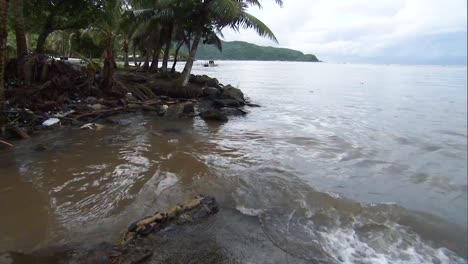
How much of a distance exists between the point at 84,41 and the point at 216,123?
40.4 m

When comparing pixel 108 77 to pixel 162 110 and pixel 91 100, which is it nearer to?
pixel 91 100

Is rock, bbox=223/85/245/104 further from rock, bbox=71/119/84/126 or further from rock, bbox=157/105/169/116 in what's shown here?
rock, bbox=71/119/84/126

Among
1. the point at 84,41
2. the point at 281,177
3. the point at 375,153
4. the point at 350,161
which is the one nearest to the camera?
the point at 281,177

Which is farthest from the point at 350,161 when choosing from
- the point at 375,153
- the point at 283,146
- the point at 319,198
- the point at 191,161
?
the point at 191,161

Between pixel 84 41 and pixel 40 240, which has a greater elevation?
pixel 84 41

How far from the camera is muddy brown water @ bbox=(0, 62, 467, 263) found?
4.44m

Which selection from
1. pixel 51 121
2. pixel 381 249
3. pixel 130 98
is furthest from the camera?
pixel 130 98

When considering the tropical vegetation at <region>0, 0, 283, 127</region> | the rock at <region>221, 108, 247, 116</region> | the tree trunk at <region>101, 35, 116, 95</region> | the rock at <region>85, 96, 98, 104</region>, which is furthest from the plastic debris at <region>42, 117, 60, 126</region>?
the rock at <region>221, 108, 247, 116</region>

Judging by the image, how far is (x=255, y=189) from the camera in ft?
20.7

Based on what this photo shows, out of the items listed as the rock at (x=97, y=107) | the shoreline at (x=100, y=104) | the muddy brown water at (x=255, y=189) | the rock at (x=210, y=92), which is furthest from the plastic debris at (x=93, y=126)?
the rock at (x=210, y=92)

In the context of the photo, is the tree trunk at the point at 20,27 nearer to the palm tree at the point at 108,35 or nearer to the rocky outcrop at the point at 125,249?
the palm tree at the point at 108,35

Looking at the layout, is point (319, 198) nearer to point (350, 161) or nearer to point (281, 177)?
point (281, 177)

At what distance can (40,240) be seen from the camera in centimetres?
423

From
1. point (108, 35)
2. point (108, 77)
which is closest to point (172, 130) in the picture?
point (108, 77)
